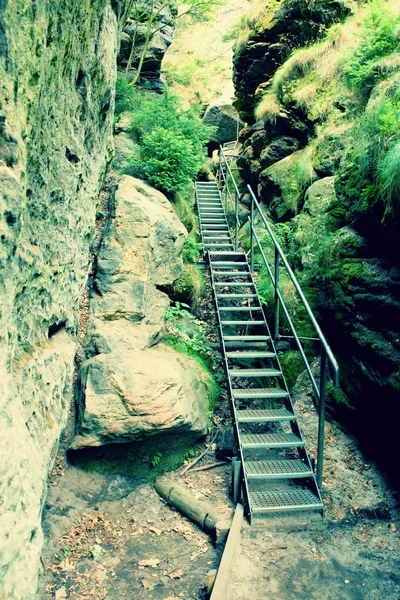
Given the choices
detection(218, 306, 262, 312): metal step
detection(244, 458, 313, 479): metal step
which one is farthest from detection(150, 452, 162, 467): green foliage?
detection(218, 306, 262, 312): metal step

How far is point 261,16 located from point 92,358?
33.6 feet

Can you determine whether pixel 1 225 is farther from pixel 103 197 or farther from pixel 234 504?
pixel 103 197

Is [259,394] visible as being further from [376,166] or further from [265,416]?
[376,166]

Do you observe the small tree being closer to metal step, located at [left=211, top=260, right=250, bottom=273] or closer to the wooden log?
metal step, located at [left=211, top=260, right=250, bottom=273]

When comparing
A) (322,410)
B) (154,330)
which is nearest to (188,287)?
(154,330)

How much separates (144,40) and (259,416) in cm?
1527

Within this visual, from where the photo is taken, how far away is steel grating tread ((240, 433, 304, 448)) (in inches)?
187

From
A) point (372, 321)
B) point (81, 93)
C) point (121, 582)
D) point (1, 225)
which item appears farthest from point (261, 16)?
point (121, 582)

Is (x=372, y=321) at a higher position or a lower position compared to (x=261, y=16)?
lower

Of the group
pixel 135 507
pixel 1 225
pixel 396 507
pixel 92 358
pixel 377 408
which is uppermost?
pixel 1 225

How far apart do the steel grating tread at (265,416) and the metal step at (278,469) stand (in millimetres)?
462

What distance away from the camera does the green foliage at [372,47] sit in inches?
276

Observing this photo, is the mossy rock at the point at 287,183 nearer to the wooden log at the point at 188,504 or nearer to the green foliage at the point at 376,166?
the green foliage at the point at 376,166

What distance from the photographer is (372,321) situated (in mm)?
4863
